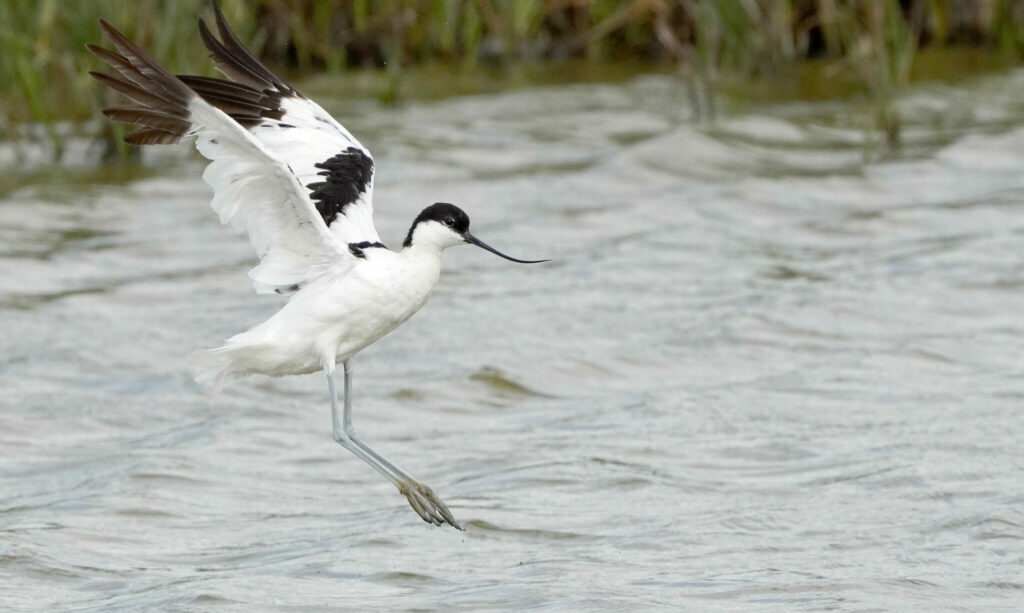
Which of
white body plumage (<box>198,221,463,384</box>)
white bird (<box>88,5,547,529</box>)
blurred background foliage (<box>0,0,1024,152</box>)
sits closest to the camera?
white bird (<box>88,5,547,529</box>)

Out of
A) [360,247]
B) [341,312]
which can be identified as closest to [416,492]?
[341,312]

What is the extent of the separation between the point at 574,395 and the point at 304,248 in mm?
2314

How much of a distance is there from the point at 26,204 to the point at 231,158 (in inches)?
224

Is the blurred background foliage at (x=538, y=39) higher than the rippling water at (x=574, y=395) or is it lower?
higher

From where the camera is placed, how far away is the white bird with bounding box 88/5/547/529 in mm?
4969

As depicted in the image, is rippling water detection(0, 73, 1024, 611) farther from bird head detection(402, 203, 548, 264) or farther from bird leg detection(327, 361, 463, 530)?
bird head detection(402, 203, 548, 264)

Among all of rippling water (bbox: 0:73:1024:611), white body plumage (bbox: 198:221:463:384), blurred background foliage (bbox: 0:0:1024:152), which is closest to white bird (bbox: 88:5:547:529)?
white body plumage (bbox: 198:221:463:384)

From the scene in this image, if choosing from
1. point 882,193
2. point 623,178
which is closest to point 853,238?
point 882,193

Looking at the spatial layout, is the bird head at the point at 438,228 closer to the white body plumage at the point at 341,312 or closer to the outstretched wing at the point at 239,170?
the white body plumage at the point at 341,312

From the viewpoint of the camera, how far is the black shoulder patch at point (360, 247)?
5.43m

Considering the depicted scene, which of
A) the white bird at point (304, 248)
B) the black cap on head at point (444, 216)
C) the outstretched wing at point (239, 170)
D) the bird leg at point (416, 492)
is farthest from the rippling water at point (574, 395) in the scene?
the black cap on head at point (444, 216)

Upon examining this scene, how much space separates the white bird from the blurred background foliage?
5.40 m

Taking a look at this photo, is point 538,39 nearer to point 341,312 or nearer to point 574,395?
point 574,395

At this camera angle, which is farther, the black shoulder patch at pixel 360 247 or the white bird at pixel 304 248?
the black shoulder patch at pixel 360 247
